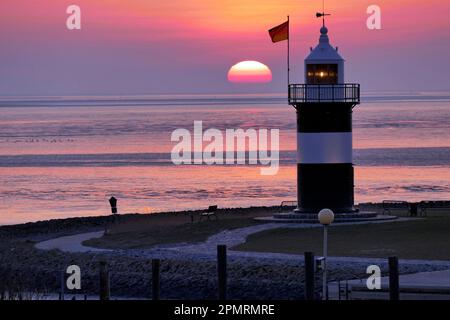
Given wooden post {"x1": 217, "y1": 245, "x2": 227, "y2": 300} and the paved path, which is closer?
wooden post {"x1": 217, "y1": 245, "x2": 227, "y2": 300}

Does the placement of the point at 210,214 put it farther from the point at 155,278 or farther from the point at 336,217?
the point at 155,278

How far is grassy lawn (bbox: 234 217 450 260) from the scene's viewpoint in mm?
31109

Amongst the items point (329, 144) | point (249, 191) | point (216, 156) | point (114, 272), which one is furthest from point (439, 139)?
point (114, 272)

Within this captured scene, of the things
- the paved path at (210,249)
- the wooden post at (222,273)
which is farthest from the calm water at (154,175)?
the wooden post at (222,273)

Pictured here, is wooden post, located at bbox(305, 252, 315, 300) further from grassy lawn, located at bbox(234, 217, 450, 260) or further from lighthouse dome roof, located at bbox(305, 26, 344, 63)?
lighthouse dome roof, located at bbox(305, 26, 344, 63)

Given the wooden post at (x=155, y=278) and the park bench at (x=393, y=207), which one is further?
the park bench at (x=393, y=207)

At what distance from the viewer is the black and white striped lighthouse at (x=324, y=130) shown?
37656mm

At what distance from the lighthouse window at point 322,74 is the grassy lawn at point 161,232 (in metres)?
4.41

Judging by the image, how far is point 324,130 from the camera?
37.8 metres

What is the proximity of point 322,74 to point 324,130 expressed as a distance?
5.19ft

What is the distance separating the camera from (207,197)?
61219 millimetres

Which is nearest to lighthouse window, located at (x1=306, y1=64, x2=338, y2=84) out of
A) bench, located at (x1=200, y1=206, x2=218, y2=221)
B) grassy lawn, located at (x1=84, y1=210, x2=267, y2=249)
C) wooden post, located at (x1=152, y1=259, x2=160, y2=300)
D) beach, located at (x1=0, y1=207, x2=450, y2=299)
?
grassy lawn, located at (x1=84, y1=210, x2=267, y2=249)

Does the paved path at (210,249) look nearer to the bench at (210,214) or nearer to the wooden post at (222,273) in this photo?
the bench at (210,214)

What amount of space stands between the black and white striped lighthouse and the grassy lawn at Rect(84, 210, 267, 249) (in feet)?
6.98
